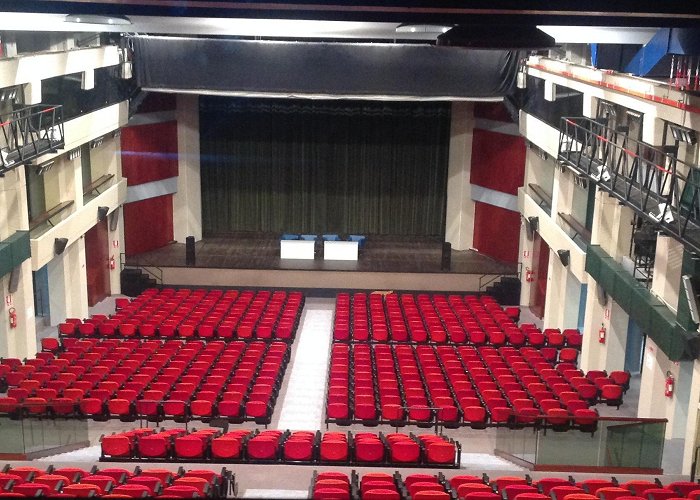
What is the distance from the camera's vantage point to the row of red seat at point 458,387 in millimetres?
14180

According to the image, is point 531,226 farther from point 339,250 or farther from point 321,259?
point 321,259

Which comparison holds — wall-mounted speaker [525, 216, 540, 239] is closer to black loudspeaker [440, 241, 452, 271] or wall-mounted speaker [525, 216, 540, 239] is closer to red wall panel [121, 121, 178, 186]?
black loudspeaker [440, 241, 452, 271]

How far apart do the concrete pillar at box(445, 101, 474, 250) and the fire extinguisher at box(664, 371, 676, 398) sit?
45.7 ft

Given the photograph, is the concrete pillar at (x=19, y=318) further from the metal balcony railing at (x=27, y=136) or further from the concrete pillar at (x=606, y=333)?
the concrete pillar at (x=606, y=333)

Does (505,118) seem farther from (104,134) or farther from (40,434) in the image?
(40,434)

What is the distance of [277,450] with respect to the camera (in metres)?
12.3

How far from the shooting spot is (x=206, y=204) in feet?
98.1

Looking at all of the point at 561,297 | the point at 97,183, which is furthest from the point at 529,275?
the point at 97,183

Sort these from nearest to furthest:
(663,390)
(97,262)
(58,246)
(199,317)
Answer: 1. (663,390)
2. (58,246)
3. (199,317)
4. (97,262)

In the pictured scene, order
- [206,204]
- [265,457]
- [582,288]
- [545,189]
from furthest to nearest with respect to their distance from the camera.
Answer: [206,204]
[545,189]
[582,288]
[265,457]

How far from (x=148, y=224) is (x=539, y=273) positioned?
13.0 meters

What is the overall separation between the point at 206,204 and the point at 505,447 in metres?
19.1

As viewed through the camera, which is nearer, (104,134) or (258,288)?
(104,134)

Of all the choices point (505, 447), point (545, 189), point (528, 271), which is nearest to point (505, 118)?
point (545, 189)
